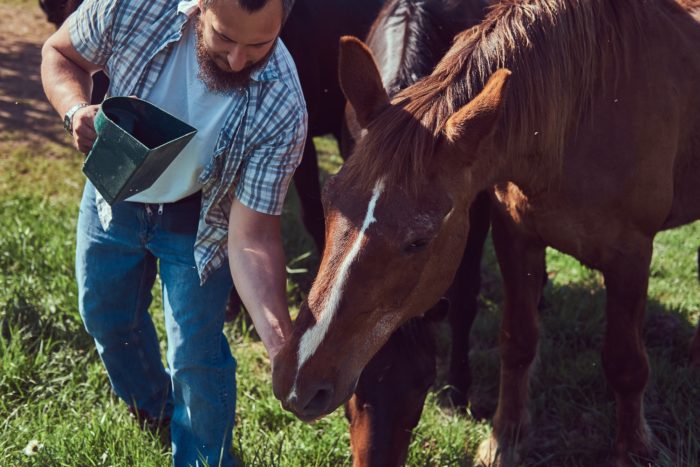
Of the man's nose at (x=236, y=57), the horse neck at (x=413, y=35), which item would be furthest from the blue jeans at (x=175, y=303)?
the horse neck at (x=413, y=35)

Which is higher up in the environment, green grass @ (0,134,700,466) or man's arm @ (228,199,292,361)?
man's arm @ (228,199,292,361)

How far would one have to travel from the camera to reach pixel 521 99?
2.63 metres

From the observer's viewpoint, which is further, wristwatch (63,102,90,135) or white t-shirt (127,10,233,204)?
white t-shirt (127,10,233,204)

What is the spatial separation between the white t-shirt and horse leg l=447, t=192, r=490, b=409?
1682mm

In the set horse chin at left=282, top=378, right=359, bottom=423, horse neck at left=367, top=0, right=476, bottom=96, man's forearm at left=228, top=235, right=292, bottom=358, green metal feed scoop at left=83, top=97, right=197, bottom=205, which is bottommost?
horse chin at left=282, top=378, right=359, bottom=423

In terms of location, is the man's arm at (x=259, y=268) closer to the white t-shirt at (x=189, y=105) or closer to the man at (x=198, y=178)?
the man at (x=198, y=178)

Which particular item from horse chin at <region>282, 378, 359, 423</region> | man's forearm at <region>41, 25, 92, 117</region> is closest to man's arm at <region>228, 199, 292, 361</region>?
horse chin at <region>282, 378, 359, 423</region>

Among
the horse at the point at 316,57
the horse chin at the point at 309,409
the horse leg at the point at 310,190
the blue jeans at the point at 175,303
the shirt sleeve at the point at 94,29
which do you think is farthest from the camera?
the horse leg at the point at 310,190

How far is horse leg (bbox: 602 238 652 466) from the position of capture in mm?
3113

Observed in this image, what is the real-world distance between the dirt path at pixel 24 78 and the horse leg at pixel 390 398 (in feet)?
13.5

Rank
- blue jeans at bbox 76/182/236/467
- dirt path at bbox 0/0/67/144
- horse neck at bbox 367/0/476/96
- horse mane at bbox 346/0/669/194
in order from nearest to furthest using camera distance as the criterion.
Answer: horse mane at bbox 346/0/669/194 < blue jeans at bbox 76/182/236/467 < horse neck at bbox 367/0/476/96 < dirt path at bbox 0/0/67/144

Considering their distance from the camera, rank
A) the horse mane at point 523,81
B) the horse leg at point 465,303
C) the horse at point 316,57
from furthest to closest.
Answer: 1. the horse at point 316,57
2. the horse leg at point 465,303
3. the horse mane at point 523,81

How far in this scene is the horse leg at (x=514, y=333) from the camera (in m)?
3.44

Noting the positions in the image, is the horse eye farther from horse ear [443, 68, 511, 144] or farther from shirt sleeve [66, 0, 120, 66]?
shirt sleeve [66, 0, 120, 66]
